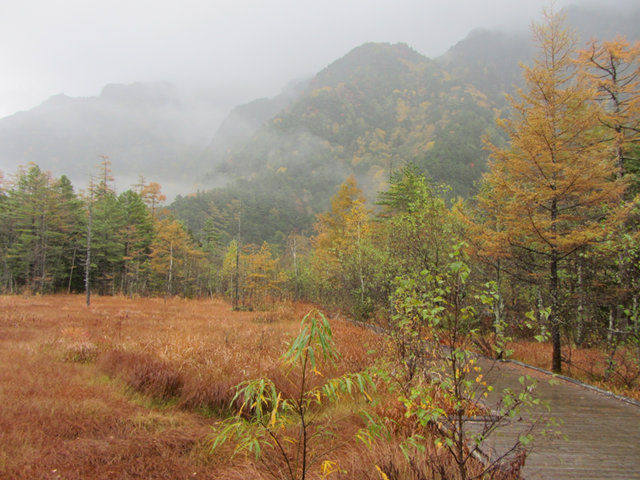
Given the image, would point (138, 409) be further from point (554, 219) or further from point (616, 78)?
point (616, 78)

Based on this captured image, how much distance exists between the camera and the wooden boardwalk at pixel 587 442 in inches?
135

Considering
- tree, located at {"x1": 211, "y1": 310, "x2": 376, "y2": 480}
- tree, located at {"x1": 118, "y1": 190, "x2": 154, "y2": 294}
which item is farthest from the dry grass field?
tree, located at {"x1": 118, "y1": 190, "x2": 154, "y2": 294}

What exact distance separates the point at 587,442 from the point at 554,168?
598 centimetres

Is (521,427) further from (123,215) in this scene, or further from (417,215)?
(123,215)

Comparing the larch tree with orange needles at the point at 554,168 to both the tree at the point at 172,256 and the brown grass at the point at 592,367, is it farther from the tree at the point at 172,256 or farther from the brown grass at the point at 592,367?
the tree at the point at 172,256

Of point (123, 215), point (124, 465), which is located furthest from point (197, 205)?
point (124, 465)

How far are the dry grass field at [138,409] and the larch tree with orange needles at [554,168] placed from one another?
4750 mm

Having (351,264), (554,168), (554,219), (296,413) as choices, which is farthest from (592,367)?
(351,264)

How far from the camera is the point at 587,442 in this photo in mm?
4129

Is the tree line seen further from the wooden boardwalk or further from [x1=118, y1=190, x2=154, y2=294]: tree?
[x1=118, y1=190, x2=154, y2=294]: tree

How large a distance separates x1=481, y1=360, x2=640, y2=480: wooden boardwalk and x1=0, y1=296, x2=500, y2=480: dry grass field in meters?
1.30

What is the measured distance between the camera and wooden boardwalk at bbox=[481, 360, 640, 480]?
135 inches

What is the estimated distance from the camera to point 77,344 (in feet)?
27.3

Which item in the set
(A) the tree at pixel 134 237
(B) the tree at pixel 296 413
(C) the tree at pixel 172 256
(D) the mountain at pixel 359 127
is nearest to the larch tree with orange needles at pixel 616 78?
(B) the tree at pixel 296 413
